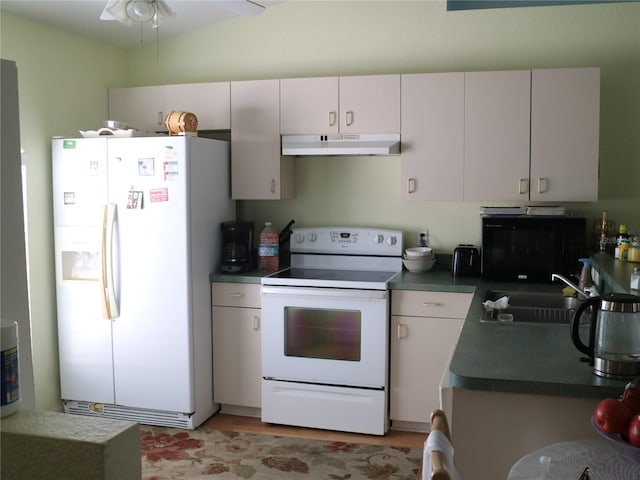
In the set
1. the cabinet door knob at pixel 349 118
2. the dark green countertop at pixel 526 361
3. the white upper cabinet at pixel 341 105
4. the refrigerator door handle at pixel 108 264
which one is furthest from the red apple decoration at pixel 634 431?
the refrigerator door handle at pixel 108 264

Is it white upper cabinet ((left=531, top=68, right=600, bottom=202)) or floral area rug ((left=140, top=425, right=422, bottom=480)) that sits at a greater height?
white upper cabinet ((left=531, top=68, right=600, bottom=202))

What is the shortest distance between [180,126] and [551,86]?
2157mm

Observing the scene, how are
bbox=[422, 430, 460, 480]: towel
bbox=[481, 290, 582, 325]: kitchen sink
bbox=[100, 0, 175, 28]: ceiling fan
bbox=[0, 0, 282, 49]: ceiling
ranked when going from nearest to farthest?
bbox=[422, 430, 460, 480]: towel, bbox=[100, 0, 175, 28]: ceiling fan, bbox=[481, 290, 582, 325]: kitchen sink, bbox=[0, 0, 282, 49]: ceiling

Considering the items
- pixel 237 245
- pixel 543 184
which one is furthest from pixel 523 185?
pixel 237 245

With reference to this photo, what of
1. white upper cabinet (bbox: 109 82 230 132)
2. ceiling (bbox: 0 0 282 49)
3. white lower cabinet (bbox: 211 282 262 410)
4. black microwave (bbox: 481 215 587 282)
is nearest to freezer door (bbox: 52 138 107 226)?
white upper cabinet (bbox: 109 82 230 132)

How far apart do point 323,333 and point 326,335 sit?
0.07 feet

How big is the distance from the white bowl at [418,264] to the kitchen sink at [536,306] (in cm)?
63

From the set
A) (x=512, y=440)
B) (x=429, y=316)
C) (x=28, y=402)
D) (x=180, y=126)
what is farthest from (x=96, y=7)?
(x=512, y=440)

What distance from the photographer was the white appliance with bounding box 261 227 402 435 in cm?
385

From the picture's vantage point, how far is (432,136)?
396cm

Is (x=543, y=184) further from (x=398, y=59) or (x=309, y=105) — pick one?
(x=309, y=105)

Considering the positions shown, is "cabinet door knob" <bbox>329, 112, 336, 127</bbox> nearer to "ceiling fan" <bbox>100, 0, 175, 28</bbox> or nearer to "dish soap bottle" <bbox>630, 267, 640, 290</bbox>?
"ceiling fan" <bbox>100, 0, 175, 28</bbox>

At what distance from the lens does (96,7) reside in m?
3.84

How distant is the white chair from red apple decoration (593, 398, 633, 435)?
39cm
